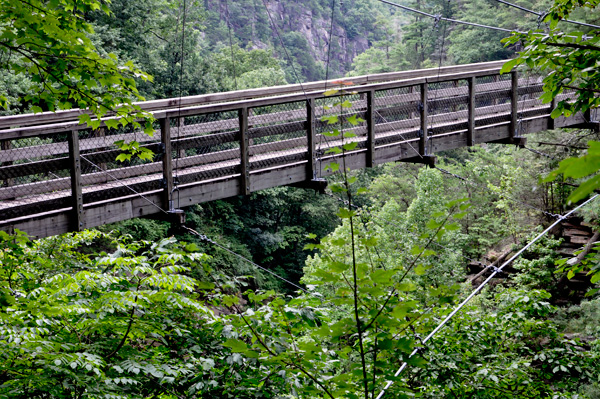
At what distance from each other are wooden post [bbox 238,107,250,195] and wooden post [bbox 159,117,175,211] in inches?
25.2

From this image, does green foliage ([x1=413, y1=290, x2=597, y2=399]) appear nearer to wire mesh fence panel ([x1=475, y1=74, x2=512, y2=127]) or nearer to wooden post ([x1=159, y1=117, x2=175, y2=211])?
wooden post ([x1=159, y1=117, x2=175, y2=211])

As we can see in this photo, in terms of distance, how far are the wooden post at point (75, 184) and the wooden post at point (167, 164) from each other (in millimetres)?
676

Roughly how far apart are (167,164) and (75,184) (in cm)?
75

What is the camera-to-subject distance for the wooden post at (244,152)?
4.68 meters

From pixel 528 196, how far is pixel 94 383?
1564 cm

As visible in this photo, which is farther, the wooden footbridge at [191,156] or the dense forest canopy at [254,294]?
the wooden footbridge at [191,156]

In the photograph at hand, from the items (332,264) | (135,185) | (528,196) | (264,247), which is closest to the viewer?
(332,264)

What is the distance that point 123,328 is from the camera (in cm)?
273

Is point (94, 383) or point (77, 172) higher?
point (77, 172)

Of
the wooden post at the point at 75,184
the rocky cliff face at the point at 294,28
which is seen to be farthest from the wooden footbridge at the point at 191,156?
the rocky cliff face at the point at 294,28

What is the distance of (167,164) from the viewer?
4.39 metres

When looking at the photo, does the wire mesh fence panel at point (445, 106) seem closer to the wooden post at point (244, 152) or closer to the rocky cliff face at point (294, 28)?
the wooden post at point (244, 152)

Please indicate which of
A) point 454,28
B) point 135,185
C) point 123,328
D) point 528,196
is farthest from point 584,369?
point 454,28

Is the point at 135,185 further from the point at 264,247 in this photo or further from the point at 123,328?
the point at 264,247
